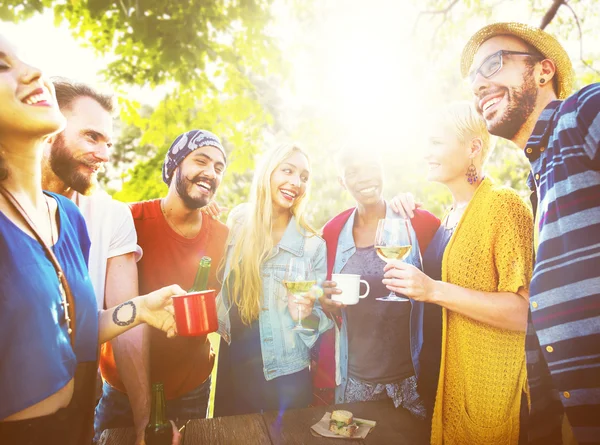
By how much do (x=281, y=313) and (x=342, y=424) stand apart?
1207mm

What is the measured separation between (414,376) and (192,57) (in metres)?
3.44

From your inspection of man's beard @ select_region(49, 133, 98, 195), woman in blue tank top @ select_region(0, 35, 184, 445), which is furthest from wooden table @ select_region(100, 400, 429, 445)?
man's beard @ select_region(49, 133, 98, 195)

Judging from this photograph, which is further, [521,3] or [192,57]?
[521,3]

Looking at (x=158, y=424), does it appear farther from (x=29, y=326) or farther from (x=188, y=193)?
(x=188, y=193)

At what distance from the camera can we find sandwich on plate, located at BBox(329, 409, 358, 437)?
1753mm

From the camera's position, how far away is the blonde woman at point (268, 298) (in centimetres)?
275

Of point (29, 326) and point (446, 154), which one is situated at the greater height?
point (446, 154)

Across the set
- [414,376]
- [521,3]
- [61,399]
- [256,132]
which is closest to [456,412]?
[414,376]

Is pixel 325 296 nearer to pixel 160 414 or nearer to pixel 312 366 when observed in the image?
pixel 312 366

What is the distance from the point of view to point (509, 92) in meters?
2.05

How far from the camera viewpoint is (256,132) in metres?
5.76

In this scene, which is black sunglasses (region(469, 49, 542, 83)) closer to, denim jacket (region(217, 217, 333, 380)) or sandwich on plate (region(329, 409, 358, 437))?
denim jacket (region(217, 217, 333, 380))

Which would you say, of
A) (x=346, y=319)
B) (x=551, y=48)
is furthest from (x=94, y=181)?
(x=551, y=48)

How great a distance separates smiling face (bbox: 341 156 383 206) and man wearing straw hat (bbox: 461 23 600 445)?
1129 millimetres
